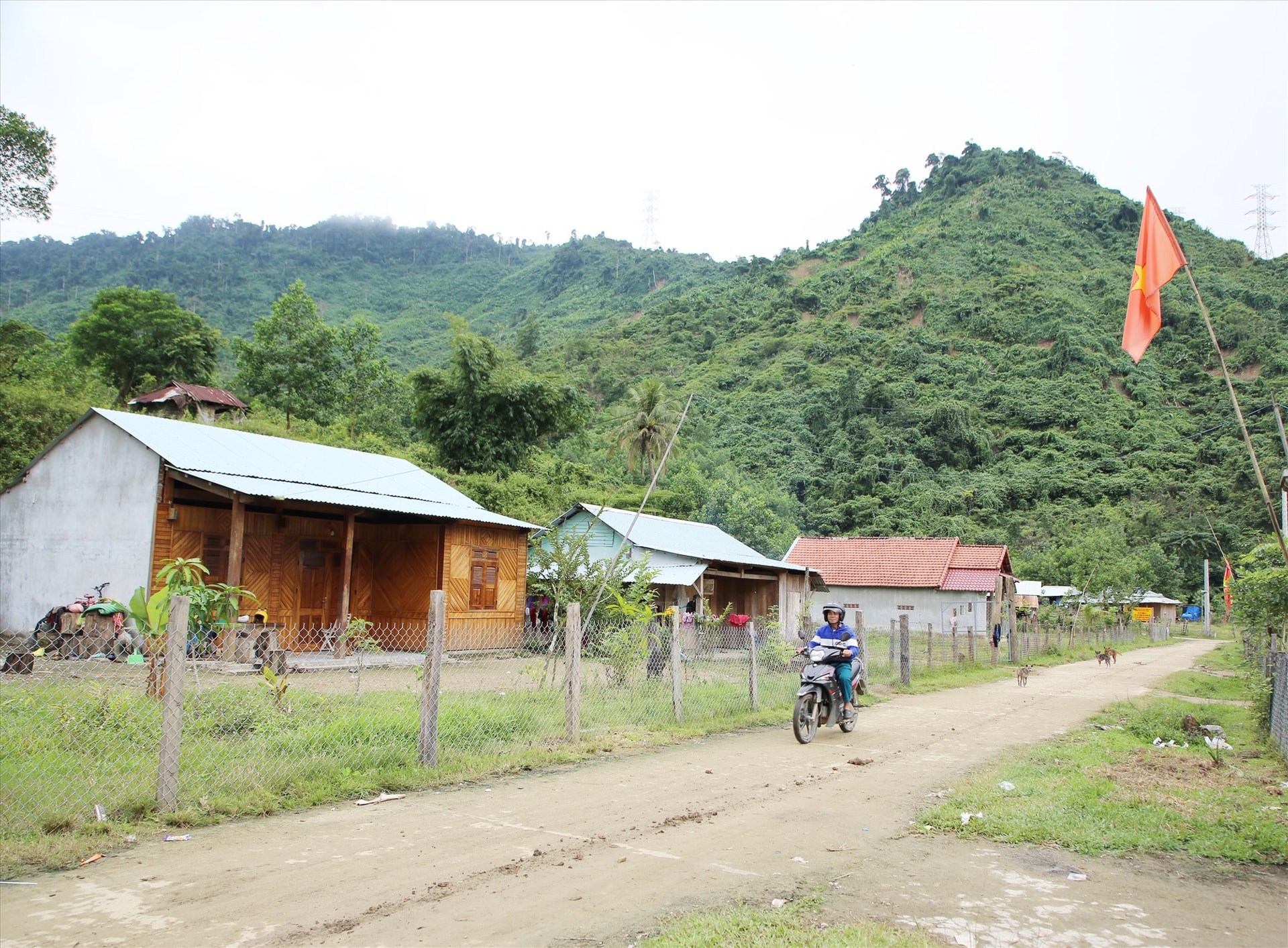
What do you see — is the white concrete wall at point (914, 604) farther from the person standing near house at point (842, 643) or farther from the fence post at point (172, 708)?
the fence post at point (172, 708)

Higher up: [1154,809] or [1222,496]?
[1222,496]

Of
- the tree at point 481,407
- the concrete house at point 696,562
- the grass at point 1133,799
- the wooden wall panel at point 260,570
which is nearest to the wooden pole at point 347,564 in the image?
the wooden wall panel at point 260,570

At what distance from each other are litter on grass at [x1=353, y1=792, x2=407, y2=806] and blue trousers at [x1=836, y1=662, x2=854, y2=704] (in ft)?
18.2

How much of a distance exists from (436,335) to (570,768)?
77.2 metres

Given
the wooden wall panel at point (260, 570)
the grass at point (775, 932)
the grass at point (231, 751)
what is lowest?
the grass at point (775, 932)

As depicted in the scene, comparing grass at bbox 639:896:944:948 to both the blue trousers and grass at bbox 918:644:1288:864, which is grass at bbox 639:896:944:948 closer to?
grass at bbox 918:644:1288:864

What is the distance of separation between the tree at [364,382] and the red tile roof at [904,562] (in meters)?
23.3

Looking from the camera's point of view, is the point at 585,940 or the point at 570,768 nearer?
the point at 585,940

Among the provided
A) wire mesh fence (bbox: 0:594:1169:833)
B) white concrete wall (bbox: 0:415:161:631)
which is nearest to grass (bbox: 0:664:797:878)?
wire mesh fence (bbox: 0:594:1169:833)

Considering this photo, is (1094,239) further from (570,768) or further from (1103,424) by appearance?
(570,768)

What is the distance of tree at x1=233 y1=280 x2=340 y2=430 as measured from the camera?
44.9 m

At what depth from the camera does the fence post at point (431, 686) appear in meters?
7.22

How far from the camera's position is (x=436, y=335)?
81.2m

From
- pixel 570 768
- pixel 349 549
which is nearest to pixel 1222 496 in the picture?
pixel 349 549
